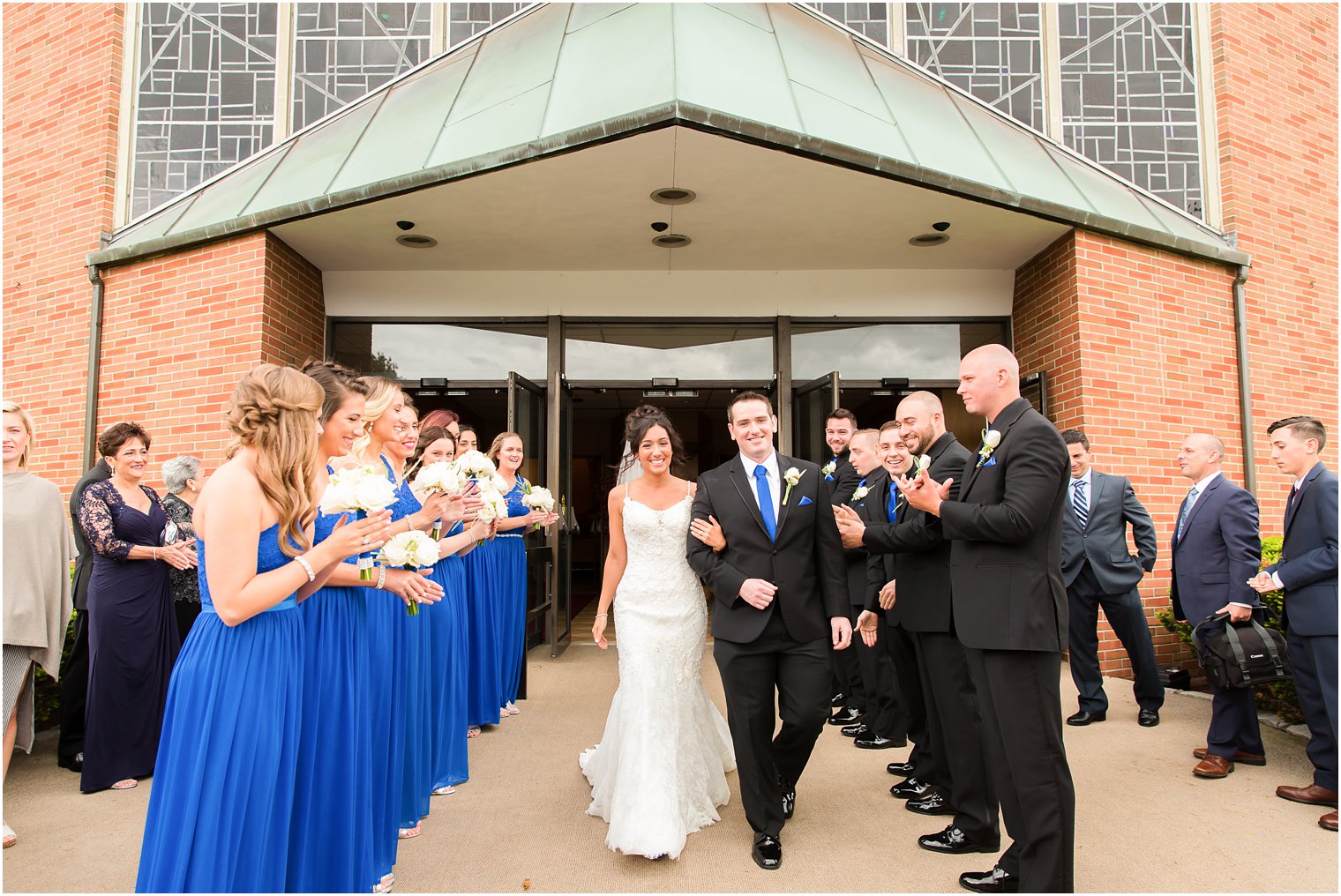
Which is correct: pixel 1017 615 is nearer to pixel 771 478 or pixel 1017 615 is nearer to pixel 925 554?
pixel 925 554

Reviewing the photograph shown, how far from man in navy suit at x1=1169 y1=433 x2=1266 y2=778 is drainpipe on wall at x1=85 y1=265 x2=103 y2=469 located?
30.7 ft

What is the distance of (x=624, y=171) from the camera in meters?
6.48

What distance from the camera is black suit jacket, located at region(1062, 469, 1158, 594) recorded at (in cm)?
600

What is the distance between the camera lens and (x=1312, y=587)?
4.36 meters

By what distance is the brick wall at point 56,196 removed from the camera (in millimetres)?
8109

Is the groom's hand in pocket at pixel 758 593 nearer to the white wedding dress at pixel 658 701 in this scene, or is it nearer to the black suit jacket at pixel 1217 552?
the white wedding dress at pixel 658 701

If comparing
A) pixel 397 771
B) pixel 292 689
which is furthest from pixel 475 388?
pixel 292 689

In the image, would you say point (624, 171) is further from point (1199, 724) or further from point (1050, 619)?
point (1199, 724)

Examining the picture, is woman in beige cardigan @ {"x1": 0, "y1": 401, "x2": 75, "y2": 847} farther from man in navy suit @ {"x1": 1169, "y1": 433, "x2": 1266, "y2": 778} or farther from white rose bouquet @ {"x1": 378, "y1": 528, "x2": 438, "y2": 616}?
man in navy suit @ {"x1": 1169, "y1": 433, "x2": 1266, "y2": 778}

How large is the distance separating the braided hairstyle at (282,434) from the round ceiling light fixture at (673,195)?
4.75 meters

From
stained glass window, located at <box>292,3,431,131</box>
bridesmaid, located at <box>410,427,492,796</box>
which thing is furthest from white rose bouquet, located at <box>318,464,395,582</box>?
stained glass window, located at <box>292,3,431,131</box>

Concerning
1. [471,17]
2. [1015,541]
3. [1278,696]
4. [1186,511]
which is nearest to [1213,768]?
[1278,696]

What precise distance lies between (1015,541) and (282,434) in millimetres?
2684

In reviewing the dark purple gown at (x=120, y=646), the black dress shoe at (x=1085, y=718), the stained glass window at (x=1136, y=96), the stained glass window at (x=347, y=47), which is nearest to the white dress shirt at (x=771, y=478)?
the black dress shoe at (x=1085, y=718)
